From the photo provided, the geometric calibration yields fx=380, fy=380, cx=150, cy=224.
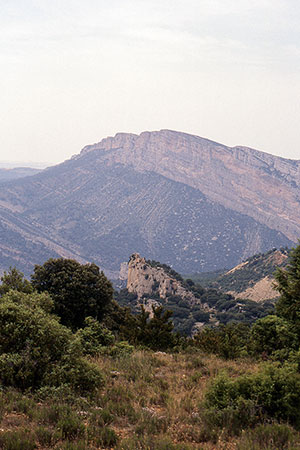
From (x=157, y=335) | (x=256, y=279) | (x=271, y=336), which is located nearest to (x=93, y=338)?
(x=157, y=335)

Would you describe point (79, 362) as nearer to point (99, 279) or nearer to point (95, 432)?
point (95, 432)

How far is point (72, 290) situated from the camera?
25.2m

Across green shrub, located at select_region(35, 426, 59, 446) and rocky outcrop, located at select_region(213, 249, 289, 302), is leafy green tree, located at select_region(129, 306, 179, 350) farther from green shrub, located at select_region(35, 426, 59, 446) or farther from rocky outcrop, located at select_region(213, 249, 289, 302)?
rocky outcrop, located at select_region(213, 249, 289, 302)

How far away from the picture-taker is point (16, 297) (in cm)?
1264

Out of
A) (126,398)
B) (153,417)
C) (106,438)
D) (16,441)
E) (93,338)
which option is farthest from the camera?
(93,338)

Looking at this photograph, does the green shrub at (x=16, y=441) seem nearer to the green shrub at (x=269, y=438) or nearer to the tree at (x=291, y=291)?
the green shrub at (x=269, y=438)

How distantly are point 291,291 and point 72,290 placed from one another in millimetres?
14560

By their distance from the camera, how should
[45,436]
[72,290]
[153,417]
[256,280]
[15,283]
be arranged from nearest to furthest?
[45,436]
[153,417]
[15,283]
[72,290]
[256,280]

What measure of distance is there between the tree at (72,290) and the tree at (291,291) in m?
11.7

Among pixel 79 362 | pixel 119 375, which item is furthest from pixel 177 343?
pixel 79 362

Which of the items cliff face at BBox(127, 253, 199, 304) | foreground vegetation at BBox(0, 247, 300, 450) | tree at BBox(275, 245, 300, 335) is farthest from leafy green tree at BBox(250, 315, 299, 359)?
cliff face at BBox(127, 253, 199, 304)

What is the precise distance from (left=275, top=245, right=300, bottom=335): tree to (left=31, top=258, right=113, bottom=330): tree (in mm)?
11689

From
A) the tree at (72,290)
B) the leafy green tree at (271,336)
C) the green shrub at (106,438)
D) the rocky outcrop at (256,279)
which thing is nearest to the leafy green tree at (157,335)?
the leafy green tree at (271,336)

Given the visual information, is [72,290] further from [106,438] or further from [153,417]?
[106,438]
